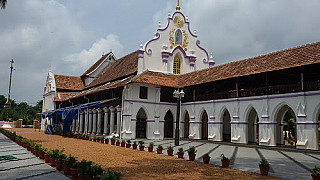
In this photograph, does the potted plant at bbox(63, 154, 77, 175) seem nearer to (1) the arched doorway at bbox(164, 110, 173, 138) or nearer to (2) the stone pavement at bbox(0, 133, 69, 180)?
(2) the stone pavement at bbox(0, 133, 69, 180)

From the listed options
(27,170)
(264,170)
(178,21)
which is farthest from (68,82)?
(264,170)

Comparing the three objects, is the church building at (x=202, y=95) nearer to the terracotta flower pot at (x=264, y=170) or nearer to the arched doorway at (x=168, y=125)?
the arched doorway at (x=168, y=125)

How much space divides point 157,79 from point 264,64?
1180cm

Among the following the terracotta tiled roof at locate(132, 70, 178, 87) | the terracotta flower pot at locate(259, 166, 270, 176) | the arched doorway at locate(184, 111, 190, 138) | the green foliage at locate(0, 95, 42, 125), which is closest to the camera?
the terracotta flower pot at locate(259, 166, 270, 176)

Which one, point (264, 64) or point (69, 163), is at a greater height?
point (264, 64)

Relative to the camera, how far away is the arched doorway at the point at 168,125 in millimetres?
31906

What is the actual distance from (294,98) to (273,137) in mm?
3282

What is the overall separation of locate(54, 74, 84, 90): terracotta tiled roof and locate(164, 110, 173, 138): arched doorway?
22.5 meters

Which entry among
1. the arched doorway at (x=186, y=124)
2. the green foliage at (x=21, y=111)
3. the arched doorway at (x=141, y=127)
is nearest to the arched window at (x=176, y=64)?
the arched doorway at (x=186, y=124)

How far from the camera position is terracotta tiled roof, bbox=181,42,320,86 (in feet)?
62.6

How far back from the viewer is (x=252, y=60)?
2473cm

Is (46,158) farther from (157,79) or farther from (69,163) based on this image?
(157,79)

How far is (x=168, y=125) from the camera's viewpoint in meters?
32.1

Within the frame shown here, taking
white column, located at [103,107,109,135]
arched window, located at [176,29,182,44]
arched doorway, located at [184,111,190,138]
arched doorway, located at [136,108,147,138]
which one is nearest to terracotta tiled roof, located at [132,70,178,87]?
arched doorway, located at [184,111,190,138]
